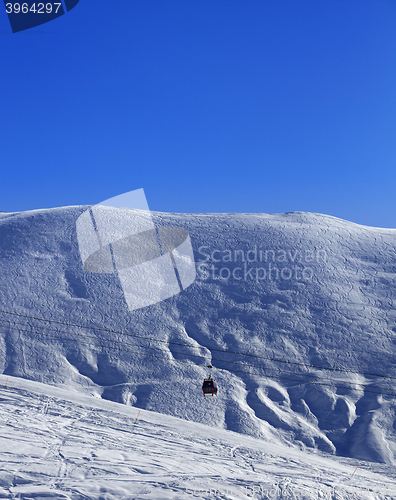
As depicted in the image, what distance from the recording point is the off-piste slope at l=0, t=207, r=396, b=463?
22.8 m

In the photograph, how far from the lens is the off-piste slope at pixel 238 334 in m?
22.8

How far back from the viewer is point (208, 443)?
57.1 ft

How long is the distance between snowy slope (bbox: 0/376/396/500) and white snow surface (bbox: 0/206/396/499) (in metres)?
0.11

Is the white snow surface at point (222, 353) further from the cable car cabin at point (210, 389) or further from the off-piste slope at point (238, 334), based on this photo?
the cable car cabin at point (210, 389)

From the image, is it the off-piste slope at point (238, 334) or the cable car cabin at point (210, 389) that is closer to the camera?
the cable car cabin at point (210, 389)

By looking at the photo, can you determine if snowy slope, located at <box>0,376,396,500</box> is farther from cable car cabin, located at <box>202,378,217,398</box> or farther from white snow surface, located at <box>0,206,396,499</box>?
cable car cabin, located at <box>202,378,217,398</box>

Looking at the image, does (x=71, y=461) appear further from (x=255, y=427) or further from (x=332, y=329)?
(x=332, y=329)

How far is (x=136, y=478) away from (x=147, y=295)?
19361 millimetres

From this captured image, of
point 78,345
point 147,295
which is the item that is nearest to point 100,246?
point 147,295

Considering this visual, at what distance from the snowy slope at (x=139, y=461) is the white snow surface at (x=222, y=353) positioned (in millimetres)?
110

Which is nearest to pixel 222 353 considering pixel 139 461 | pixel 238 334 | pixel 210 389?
pixel 238 334

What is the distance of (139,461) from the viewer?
14055 mm

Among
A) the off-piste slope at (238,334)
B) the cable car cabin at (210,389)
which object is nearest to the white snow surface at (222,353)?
the off-piste slope at (238,334)

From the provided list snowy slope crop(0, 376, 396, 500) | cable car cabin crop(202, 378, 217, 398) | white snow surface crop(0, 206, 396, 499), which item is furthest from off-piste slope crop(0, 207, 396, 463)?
cable car cabin crop(202, 378, 217, 398)
